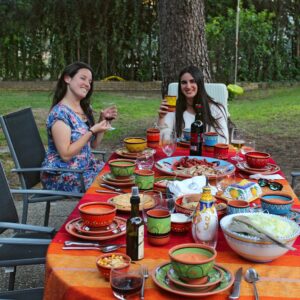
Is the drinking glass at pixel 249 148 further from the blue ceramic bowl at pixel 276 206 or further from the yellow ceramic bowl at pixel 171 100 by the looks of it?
the blue ceramic bowl at pixel 276 206

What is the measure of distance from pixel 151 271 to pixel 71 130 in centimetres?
197

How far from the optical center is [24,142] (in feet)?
11.3

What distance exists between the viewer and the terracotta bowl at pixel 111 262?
1.51m

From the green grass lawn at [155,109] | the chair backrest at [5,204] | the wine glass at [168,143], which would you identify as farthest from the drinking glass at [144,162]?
the green grass lawn at [155,109]

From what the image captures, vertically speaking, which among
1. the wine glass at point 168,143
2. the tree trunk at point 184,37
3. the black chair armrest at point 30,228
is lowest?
the black chair armrest at point 30,228

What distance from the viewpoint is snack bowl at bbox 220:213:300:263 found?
1.61m

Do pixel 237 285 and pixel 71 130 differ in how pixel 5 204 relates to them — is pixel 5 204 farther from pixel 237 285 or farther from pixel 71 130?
pixel 237 285

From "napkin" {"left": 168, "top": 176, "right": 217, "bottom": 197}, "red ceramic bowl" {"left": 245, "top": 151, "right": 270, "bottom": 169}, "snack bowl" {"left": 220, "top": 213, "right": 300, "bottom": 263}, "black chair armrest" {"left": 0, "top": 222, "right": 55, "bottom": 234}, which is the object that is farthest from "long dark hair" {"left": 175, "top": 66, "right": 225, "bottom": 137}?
"snack bowl" {"left": 220, "top": 213, "right": 300, "bottom": 263}

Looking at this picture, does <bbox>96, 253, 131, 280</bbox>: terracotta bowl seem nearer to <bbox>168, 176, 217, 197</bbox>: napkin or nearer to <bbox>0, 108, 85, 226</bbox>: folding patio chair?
<bbox>168, 176, 217, 197</bbox>: napkin

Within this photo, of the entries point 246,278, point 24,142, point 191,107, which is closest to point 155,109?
point 191,107

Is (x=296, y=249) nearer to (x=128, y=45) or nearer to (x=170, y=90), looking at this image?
(x=170, y=90)

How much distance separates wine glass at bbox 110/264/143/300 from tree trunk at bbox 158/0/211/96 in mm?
4885

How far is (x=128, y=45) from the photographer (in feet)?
45.4

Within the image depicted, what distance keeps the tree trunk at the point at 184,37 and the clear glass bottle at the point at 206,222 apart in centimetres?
453
